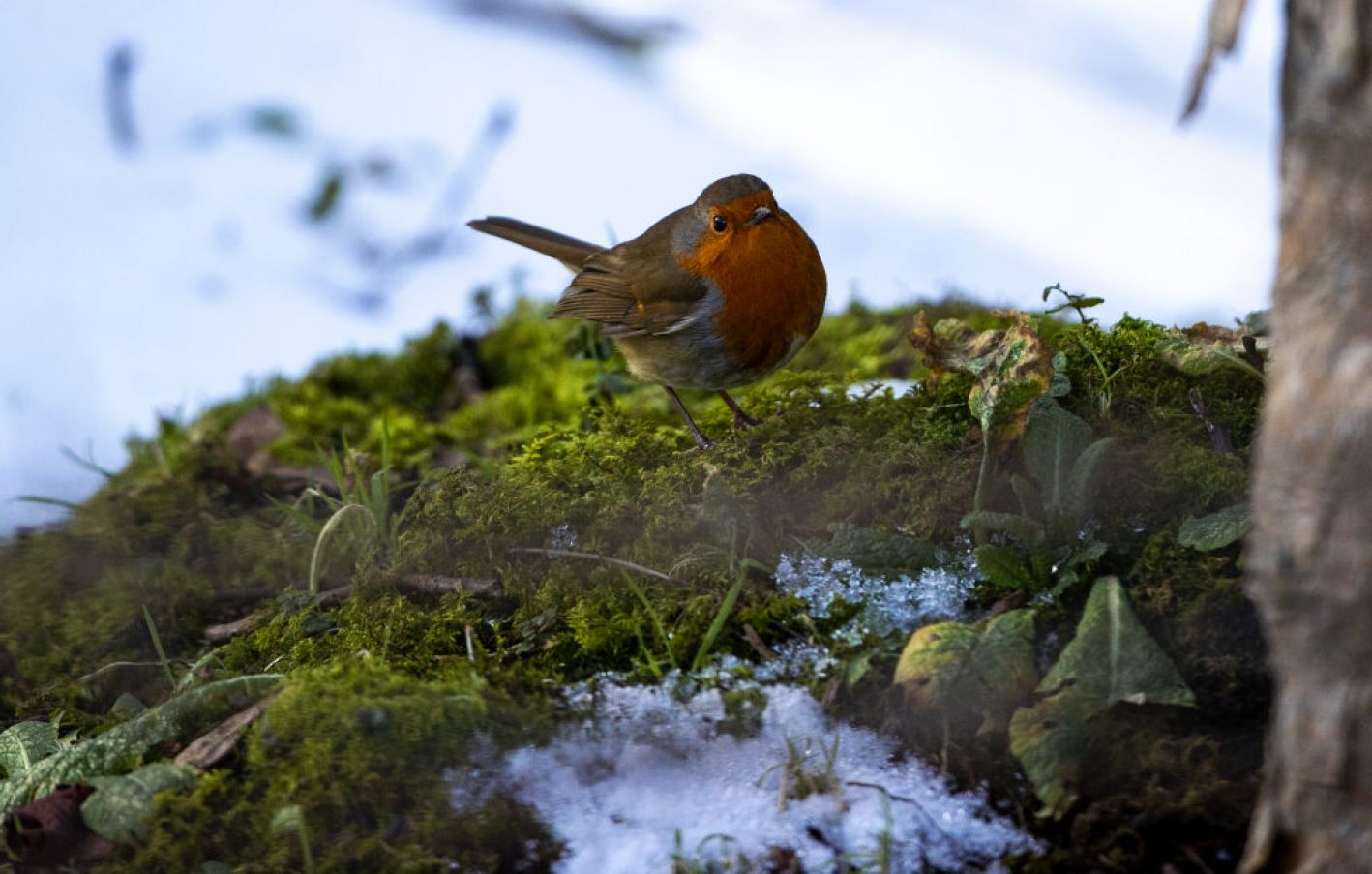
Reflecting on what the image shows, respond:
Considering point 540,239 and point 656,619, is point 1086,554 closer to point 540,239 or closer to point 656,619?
point 656,619

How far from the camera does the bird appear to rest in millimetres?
3643

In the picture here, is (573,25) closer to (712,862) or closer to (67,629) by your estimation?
(67,629)

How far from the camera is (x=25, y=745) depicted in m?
2.61

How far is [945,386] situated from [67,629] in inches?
94.6

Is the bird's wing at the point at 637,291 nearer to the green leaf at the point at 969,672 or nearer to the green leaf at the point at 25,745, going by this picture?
the green leaf at the point at 969,672

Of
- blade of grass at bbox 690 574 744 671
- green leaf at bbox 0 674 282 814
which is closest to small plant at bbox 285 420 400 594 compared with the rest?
green leaf at bbox 0 674 282 814

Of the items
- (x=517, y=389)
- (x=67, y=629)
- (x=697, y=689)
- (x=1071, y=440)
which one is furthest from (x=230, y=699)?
(x=517, y=389)

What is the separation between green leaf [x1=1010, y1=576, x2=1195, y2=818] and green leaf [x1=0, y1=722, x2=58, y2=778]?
6.23ft

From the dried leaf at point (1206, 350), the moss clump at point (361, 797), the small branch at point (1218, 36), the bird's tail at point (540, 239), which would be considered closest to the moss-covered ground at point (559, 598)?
the moss clump at point (361, 797)

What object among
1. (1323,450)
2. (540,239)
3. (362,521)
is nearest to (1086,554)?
(1323,450)

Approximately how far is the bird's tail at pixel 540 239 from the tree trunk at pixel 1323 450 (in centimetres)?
334

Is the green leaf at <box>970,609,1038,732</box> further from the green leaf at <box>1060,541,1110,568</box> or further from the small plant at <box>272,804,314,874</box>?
the small plant at <box>272,804,314,874</box>

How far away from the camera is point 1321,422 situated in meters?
1.46

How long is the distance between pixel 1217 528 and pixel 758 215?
5.73 feet
